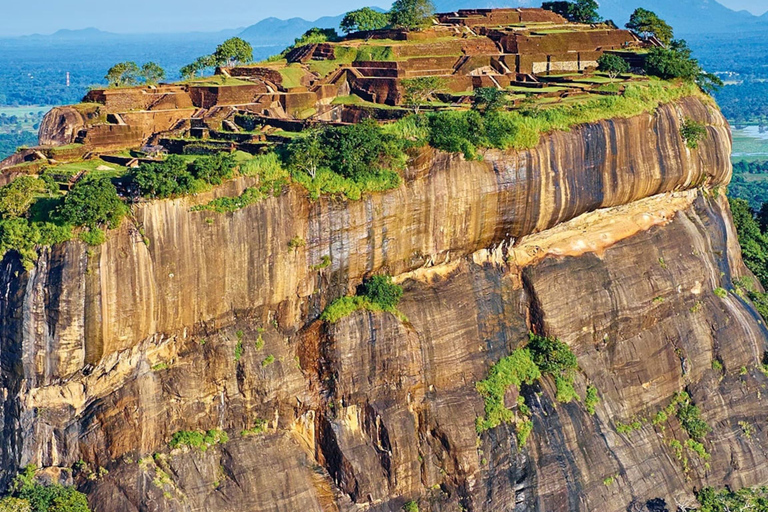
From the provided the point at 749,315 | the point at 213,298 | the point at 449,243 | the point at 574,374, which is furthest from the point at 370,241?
the point at 749,315

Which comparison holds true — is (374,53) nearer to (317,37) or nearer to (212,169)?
(317,37)

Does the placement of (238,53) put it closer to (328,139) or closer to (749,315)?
(328,139)

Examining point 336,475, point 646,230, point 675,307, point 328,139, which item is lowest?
point 336,475

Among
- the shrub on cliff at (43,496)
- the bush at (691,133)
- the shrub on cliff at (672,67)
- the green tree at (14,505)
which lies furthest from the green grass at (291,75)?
the green tree at (14,505)

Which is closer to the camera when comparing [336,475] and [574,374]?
Result: [336,475]

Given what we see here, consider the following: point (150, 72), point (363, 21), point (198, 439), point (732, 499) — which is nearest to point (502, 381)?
point (732, 499)

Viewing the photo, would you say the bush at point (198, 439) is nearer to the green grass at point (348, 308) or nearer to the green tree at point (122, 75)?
the green grass at point (348, 308)
